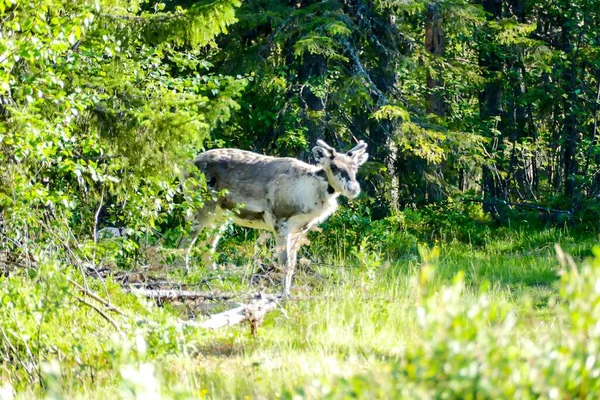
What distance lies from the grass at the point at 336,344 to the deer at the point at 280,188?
800 millimetres

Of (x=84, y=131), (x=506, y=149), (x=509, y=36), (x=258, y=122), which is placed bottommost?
(x=506, y=149)

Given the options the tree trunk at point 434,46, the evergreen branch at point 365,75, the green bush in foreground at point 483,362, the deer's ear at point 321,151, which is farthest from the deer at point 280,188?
the green bush in foreground at point 483,362

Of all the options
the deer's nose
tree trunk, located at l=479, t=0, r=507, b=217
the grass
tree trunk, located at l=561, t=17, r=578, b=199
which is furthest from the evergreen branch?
tree trunk, located at l=561, t=17, r=578, b=199

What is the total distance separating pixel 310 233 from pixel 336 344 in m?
8.51

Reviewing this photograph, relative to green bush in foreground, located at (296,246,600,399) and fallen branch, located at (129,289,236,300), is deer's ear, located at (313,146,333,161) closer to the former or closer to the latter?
fallen branch, located at (129,289,236,300)

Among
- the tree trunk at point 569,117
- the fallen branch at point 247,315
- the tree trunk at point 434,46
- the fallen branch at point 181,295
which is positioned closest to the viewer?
the fallen branch at point 247,315

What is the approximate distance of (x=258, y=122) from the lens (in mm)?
18031

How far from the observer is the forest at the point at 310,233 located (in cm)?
465

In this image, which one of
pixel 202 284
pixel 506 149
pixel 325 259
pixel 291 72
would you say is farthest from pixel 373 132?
pixel 202 284

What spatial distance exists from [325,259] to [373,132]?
5.26 metres

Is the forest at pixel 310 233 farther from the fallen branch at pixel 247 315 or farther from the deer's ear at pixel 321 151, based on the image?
the deer's ear at pixel 321 151

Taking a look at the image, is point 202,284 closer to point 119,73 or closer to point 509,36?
point 119,73

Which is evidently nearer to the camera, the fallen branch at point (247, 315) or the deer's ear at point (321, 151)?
the fallen branch at point (247, 315)

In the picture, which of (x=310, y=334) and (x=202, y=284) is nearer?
(x=310, y=334)
